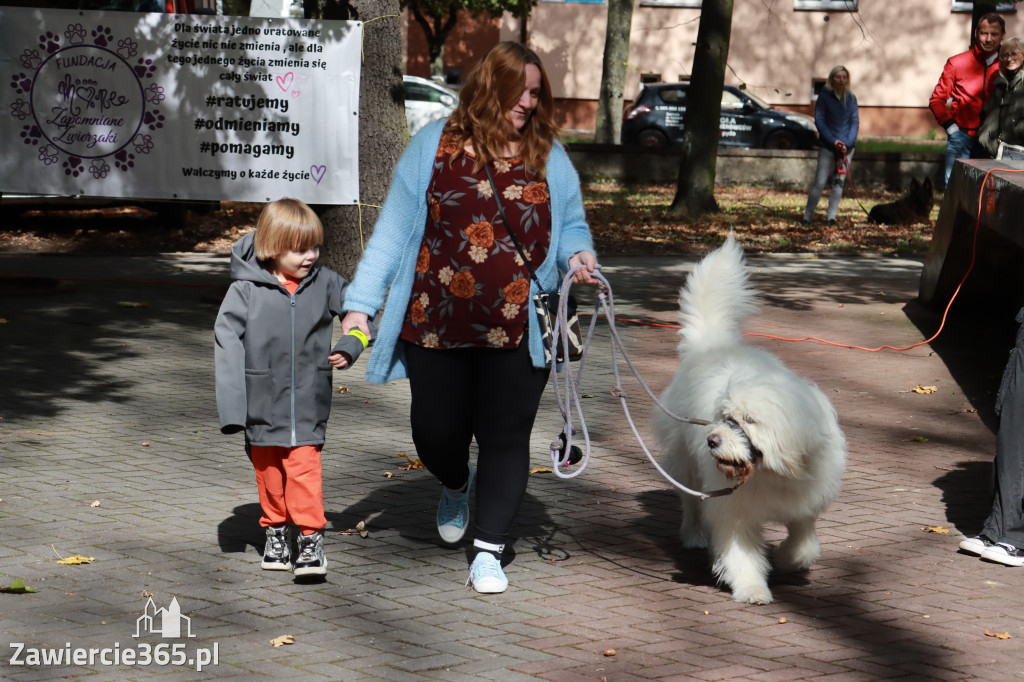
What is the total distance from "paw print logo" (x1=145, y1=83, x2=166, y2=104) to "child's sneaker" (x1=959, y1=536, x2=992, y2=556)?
8024 millimetres

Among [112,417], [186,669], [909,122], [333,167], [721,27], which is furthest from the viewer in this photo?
[909,122]

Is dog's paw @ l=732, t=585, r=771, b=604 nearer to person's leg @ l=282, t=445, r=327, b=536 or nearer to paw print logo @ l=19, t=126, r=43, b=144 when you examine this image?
person's leg @ l=282, t=445, r=327, b=536

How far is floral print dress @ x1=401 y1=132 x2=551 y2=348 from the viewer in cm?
435

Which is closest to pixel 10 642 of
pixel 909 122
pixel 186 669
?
pixel 186 669

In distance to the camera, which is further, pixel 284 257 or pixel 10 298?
pixel 10 298

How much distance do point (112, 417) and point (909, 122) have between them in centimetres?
3408

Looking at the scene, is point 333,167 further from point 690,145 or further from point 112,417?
point 690,145

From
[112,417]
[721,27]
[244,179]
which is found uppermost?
[721,27]

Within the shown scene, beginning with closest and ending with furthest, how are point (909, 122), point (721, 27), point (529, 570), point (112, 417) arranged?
1. point (529, 570)
2. point (112, 417)
3. point (721, 27)
4. point (909, 122)

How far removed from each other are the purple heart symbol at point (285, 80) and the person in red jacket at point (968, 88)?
6.71 metres

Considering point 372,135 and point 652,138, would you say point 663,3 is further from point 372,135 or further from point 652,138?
point 372,135

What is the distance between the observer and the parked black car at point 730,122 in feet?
86.8

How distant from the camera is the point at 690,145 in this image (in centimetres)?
1734

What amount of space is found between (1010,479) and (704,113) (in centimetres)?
1304
